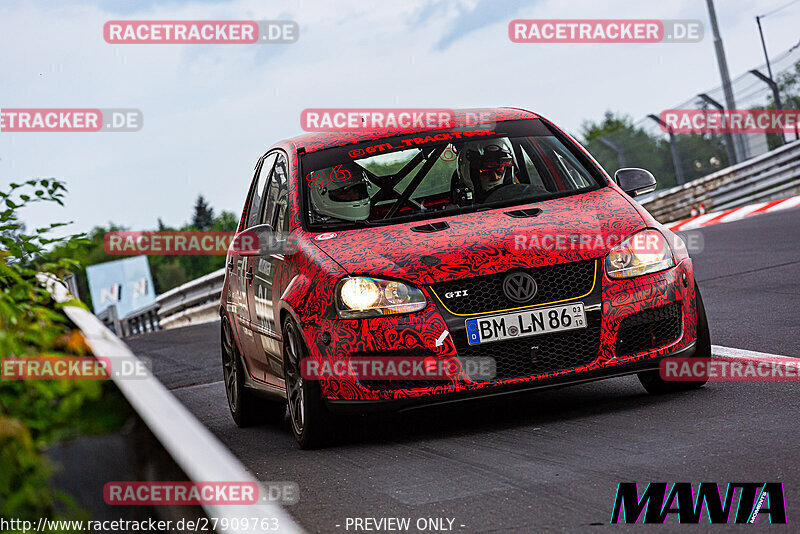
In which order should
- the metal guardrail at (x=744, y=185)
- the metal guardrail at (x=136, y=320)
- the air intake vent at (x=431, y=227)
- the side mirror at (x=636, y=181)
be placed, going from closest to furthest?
the air intake vent at (x=431, y=227) < the side mirror at (x=636, y=181) < the metal guardrail at (x=744, y=185) < the metal guardrail at (x=136, y=320)

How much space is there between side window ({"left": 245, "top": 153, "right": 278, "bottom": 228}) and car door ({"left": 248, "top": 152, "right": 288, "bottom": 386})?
31 cm

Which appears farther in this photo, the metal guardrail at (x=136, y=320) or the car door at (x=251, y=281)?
the metal guardrail at (x=136, y=320)

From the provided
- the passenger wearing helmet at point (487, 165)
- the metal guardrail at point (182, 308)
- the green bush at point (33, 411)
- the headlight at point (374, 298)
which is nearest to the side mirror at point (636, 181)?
the passenger wearing helmet at point (487, 165)

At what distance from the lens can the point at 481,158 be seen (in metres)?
7.24

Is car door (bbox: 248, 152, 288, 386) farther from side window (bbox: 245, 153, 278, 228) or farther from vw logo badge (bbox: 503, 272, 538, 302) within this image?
vw logo badge (bbox: 503, 272, 538, 302)

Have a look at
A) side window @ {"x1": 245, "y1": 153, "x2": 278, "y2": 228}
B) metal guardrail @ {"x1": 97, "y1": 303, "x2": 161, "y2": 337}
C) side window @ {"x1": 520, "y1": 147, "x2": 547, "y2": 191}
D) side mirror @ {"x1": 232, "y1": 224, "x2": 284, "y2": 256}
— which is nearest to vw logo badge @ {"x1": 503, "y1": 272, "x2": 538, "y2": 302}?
side window @ {"x1": 520, "y1": 147, "x2": 547, "y2": 191}

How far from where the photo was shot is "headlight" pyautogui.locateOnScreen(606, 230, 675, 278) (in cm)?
599

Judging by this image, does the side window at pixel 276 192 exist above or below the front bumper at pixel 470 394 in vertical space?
above

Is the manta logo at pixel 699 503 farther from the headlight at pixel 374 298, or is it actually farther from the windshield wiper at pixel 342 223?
the windshield wiper at pixel 342 223

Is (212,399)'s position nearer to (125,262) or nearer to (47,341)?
(47,341)

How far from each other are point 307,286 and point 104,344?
342cm

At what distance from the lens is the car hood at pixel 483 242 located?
583cm

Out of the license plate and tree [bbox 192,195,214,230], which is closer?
the license plate

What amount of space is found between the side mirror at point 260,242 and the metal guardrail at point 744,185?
18703 mm
